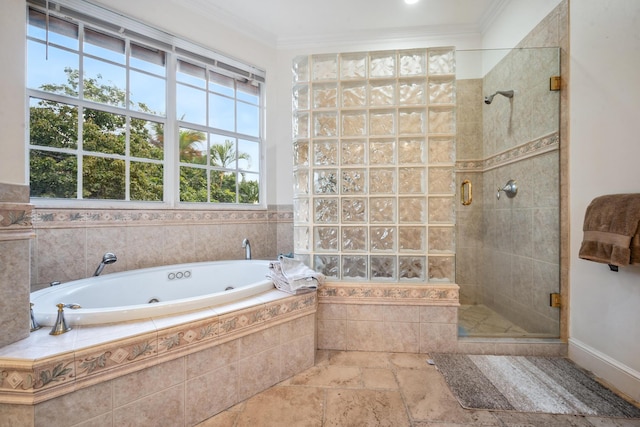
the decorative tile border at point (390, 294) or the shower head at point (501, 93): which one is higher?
the shower head at point (501, 93)

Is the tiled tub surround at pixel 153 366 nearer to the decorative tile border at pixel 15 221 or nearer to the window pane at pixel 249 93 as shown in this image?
the decorative tile border at pixel 15 221

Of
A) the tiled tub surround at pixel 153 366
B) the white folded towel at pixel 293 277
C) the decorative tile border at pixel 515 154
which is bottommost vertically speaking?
the tiled tub surround at pixel 153 366

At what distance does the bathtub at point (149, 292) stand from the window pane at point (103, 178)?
1.97 ft

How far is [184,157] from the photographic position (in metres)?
2.28

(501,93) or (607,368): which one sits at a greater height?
(501,93)

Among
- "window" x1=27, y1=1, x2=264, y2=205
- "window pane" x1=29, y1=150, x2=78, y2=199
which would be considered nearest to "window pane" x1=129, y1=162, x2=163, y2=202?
"window" x1=27, y1=1, x2=264, y2=205

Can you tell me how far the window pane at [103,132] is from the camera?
73.2 inches

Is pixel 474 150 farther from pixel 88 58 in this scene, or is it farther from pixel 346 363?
pixel 88 58

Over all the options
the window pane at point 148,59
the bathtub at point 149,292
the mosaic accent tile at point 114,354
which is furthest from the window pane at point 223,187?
the mosaic accent tile at point 114,354

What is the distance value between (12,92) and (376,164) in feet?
5.84

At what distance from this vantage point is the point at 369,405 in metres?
1.30

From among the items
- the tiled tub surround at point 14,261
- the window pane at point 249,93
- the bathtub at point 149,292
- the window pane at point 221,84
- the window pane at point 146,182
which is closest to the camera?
the tiled tub surround at point 14,261

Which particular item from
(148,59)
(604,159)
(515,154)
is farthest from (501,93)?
(148,59)

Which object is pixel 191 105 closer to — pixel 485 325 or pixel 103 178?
pixel 103 178
